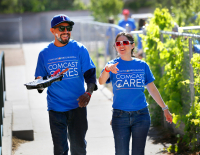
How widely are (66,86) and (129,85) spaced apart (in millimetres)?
650

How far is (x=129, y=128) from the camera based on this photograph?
11.8ft

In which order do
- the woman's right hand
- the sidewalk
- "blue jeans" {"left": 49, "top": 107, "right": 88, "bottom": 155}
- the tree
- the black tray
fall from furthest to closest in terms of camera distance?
the tree
the sidewalk
"blue jeans" {"left": 49, "top": 107, "right": 88, "bottom": 155}
the black tray
the woman's right hand

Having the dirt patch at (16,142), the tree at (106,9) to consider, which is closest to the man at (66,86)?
the dirt patch at (16,142)

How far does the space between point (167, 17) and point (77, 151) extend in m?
3.38

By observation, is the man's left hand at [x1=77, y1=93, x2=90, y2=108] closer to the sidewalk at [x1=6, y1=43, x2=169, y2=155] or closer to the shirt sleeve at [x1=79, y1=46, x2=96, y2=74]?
the shirt sleeve at [x1=79, y1=46, x2=96, y2=74]

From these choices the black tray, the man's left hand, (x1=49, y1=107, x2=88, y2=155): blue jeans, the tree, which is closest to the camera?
the black tray

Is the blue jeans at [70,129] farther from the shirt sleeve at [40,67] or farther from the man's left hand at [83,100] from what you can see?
the shirt sleeve at [40,67]

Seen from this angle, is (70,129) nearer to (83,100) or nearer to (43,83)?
(83,100)

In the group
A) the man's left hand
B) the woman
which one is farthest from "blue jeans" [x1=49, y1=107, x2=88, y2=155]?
the woman

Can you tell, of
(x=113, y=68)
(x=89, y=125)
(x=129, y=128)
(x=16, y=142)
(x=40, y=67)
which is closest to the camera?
(x=113, y=68)

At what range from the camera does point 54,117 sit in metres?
3.79

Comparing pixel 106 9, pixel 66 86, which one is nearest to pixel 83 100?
pixel 66 86

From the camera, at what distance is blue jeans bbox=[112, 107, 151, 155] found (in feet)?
11.7

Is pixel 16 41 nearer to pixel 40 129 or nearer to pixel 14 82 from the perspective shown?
pixel 14 82
